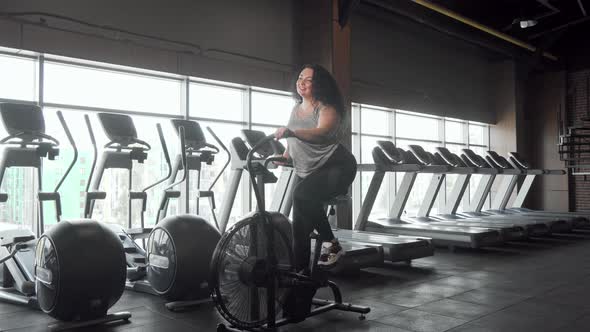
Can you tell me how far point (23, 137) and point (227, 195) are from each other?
75.6 inches

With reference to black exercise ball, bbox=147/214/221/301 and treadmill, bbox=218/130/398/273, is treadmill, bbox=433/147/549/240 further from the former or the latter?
Answer: black exercise ball, bbox=147/214/221/301

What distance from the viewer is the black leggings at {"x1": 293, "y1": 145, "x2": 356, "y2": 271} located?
114 inches

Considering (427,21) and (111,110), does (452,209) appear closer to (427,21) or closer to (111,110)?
(427,21)

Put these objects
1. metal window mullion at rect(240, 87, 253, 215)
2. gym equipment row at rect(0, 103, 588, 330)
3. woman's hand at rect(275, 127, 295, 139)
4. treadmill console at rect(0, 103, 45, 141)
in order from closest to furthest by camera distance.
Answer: woman's hand at rect(275, 127, 295, 139) < gym equipment row at rect(0, 103, 588, 330) < treadmill console at rect(0, 103, 45, 141) < metal window mullion at rect(240, 87, 253, 215)

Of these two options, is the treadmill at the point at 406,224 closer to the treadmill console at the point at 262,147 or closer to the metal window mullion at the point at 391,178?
the treadmill console at the point at 262,147

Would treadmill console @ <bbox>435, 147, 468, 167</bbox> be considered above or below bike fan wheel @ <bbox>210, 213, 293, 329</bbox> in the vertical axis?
above

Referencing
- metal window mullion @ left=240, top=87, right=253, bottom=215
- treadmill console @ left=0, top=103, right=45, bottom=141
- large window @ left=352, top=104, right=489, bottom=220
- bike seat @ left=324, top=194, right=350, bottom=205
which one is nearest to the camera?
bike seat @ left=324, top=194, right=350, bottom=205

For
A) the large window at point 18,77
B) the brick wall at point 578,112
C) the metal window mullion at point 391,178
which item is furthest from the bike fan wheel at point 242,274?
the brick wall at point 578,112

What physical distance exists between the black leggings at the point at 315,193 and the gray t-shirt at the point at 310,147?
4 cm

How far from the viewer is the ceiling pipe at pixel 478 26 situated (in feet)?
28.4

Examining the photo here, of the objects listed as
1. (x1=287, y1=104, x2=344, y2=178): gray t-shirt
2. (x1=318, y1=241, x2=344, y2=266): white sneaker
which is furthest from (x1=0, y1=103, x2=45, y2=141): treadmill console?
(x1=318, y1=241, x2=344, y2=266): white sneaker

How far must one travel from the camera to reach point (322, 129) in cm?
284

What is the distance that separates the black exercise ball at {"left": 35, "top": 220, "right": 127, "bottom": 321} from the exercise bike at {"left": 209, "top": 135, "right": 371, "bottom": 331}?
0.90 m

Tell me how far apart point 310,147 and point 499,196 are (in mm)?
8644
